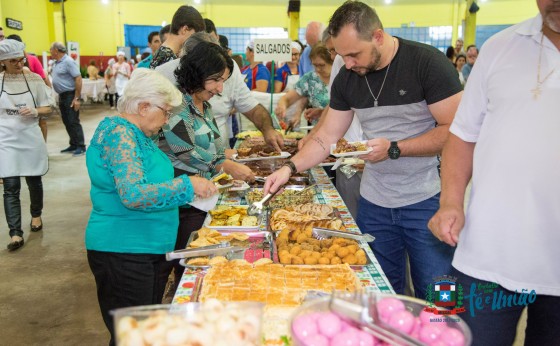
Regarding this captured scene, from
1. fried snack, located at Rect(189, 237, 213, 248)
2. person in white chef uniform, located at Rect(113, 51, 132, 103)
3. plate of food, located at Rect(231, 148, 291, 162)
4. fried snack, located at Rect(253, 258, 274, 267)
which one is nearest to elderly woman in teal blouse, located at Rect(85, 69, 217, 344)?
fried snack, located at Rect(189, 237, 213, 248)

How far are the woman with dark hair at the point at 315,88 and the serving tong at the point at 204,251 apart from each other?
2230mm

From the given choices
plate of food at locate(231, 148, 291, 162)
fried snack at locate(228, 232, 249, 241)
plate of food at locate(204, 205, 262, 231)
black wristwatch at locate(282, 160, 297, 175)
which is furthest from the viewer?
plate of food at locate(231, 148, 291, 162)

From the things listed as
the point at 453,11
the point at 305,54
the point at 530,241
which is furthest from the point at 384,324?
the point at 453,11

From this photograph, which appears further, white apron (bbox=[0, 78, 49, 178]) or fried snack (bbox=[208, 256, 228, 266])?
white apron (bbox=[0, 78, 49, 178])

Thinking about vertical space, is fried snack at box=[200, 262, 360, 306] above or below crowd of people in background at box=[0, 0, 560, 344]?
below

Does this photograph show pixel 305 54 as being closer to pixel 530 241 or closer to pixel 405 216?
pixel 405 216

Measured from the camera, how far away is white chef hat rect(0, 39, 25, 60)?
4.11 metres

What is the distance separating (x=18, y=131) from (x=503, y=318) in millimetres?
4320

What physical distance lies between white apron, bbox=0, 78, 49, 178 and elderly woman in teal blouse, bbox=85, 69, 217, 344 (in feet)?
9.07

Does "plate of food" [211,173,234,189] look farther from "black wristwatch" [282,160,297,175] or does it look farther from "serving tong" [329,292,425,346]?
"serving tong" [329,292,425,346]

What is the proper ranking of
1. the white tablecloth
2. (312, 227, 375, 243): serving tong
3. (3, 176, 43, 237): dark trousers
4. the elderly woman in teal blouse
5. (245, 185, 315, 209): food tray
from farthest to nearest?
the white tablecloth < (3, 176, 43, 237): dark trousers < (245, 185, 315, 209): food tray < (312, 227, 375, 243): serving tong < the elderly woman in teal blouse

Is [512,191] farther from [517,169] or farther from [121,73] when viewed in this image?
[121,73]

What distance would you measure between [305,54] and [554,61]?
16.3 feet

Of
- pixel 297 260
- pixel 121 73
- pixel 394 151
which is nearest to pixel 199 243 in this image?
pixel 297 260
